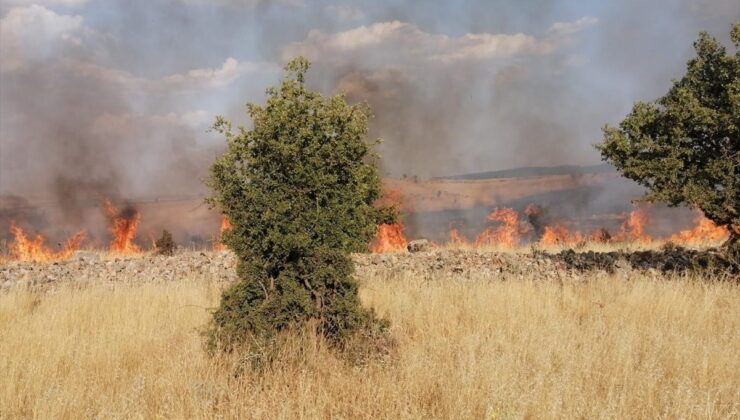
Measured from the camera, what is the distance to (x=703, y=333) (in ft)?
26.7

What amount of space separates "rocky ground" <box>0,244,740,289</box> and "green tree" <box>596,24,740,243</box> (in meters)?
2.03

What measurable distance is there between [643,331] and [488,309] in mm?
2268

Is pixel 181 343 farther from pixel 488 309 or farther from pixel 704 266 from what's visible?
pixel 704 266

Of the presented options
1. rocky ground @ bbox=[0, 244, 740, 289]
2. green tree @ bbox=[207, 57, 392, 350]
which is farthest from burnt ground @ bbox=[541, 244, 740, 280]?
green tree @ bbox=[207, 57, 392, 350]

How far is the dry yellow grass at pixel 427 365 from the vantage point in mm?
5188

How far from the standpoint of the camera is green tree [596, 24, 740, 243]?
462 inches

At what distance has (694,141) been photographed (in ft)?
40.7

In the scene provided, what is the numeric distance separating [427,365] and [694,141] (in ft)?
31.6

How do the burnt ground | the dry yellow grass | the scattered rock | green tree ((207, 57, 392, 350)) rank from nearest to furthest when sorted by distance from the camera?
the dry yellow grass < green tree ((207, 57, 392, 350)) < the burnt ground < the scattered rock

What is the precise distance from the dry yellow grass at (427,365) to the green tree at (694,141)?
2.49 meters

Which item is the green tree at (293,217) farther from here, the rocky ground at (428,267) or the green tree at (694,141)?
the green tree at (694,141)

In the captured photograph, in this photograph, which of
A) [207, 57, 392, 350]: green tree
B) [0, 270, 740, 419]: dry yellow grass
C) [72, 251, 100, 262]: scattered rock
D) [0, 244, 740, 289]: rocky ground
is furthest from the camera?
[72, 251, 100, 262]: scattered rock

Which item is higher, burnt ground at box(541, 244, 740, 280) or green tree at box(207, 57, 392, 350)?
green tree at box(207, 57, 392, 350)

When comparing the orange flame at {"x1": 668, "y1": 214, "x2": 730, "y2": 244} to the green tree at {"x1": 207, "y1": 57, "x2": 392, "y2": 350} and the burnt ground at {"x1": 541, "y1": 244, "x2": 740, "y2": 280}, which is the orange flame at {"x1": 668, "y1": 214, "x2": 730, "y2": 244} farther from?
the green tree at {"x1": 207, "y1": 57, "x2": 392, "y2": 350}
